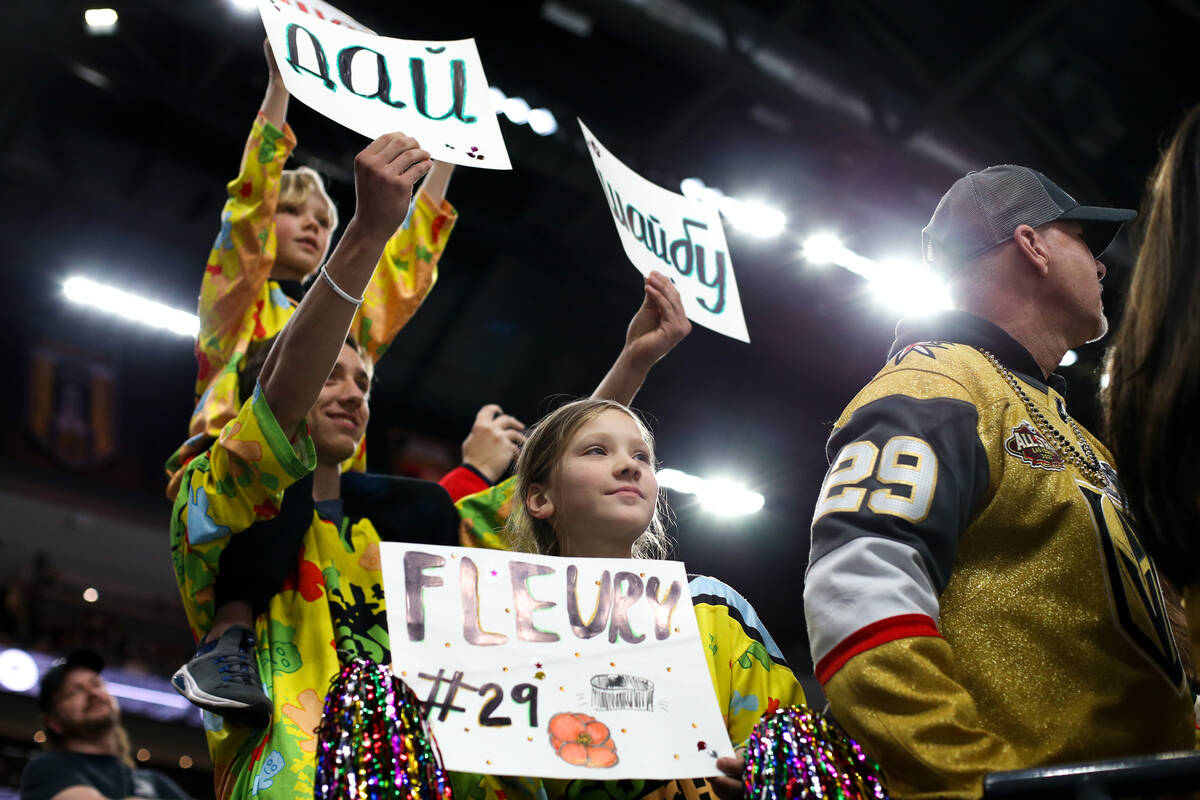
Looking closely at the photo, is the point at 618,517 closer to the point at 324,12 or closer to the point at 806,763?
the point at 806,763

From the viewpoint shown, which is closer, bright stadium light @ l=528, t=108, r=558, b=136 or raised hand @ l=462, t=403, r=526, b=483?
raised hand @ l=462, t=403, r=526, b=483

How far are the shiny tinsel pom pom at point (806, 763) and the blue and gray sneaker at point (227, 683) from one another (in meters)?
0.66

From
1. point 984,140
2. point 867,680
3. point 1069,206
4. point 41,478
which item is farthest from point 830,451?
point 41,478

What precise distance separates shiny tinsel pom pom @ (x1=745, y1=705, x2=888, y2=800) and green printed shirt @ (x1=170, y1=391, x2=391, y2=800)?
61 centimetres

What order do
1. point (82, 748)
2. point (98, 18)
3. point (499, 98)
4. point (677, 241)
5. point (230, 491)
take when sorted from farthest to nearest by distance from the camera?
point (499, 98), point (98, 18), point (82, 748), point (677, 241), point (230, 491)

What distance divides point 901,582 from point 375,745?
1.52 ft

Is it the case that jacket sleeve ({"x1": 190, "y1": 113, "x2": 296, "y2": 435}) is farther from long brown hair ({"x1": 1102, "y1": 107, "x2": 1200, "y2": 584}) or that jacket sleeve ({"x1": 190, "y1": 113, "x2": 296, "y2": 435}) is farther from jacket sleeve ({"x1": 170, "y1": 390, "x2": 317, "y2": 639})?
long brown hair ({"x1": 1102, "y1": 107, "x2": 1200, "y2": 584})

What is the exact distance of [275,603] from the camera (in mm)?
1550

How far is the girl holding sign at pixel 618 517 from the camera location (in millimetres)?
1353

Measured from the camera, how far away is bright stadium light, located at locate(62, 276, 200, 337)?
5996 mm

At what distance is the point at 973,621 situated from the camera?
3.64ft

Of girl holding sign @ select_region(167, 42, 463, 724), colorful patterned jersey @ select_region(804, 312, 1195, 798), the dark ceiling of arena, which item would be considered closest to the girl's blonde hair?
girl holding sign @ select_region(167, 42, 463, 724)

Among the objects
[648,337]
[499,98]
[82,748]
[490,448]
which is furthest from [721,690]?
[499,98]

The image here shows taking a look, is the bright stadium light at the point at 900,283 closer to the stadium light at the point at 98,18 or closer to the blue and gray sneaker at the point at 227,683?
the stadium light at the point at 98,18
